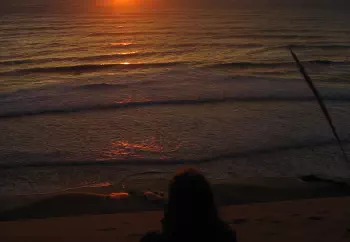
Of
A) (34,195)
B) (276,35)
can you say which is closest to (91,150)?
(34,195)

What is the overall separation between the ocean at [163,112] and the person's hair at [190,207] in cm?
395

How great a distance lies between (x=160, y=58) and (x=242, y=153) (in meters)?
11.7

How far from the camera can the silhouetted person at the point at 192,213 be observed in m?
2.21

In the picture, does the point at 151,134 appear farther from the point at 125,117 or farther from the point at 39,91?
the point at 39,91

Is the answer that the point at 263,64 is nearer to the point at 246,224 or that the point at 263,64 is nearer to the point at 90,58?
the point at 90,58

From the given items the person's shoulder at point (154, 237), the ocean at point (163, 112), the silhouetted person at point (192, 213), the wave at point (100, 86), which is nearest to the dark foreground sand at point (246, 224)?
the ocean at point (163, 112)

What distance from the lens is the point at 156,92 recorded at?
12.1m

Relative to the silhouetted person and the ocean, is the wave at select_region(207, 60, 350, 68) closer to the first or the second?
the ocean

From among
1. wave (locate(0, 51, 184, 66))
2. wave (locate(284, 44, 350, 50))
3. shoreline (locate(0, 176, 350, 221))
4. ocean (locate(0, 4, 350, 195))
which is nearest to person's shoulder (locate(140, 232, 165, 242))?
shoreline (locate(0, 176, 350, 221))

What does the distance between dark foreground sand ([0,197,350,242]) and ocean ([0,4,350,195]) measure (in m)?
1.41

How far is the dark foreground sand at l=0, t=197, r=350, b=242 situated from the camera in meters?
4.05

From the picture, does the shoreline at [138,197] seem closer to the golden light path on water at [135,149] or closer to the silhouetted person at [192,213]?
the golden light path on water at [135,149]

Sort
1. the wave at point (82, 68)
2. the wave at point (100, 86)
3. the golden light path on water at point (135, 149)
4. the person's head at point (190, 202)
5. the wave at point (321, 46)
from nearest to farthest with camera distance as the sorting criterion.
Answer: the person's head at point (190, 202) → the golden light path on water at point (135, 149) → the wave at point (100, 86) → the wave at point (82, 68) → the wave at point (321, 46)

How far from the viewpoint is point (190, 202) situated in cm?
222
